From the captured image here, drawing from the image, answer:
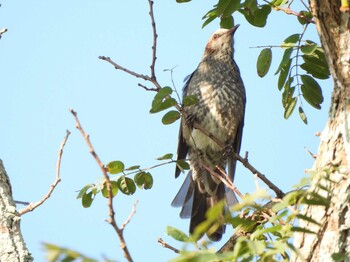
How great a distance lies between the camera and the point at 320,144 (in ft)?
8.43

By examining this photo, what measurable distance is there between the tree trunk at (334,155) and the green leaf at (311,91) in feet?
4.37

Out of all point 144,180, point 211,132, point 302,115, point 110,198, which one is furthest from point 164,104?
point 211,132

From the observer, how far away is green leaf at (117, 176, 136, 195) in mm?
3945

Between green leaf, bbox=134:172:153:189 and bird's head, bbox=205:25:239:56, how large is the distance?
303 cm

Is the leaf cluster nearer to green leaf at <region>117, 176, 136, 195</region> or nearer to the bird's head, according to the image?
green leaf at <region>117, 176, 136, 195</region>

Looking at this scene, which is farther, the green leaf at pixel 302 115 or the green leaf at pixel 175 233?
the green leaf at pixel 302 115

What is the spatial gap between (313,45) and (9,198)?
178 cm

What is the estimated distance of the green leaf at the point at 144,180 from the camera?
13.2 feet

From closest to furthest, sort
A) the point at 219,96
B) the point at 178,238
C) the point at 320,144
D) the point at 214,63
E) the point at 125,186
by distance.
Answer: the point at 178,238, the point at 320,144, the point at 125,186, the point at 219,96, the point at 214,63

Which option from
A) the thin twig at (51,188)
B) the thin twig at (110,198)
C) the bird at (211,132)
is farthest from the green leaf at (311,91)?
the thin twig at (110,198)

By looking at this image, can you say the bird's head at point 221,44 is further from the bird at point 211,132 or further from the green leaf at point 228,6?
the green leaf at point 228,6

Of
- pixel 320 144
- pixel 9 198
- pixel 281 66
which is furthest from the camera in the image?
pixel 281 66

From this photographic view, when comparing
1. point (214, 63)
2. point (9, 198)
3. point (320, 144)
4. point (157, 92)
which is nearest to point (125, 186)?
point (157, 92)

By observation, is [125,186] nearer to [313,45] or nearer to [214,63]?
[313,45]
